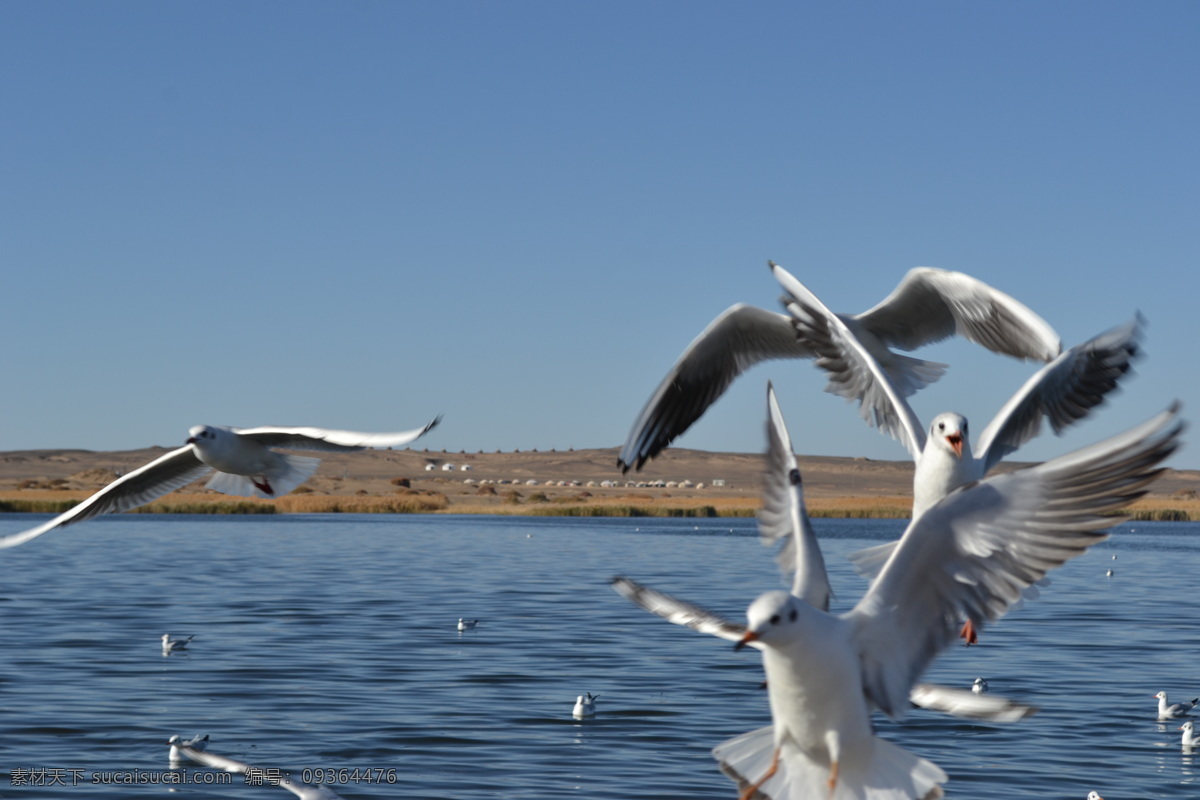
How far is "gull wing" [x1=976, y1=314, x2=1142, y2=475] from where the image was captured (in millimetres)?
7746

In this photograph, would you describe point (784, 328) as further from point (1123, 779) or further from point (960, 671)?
point (960, 671)

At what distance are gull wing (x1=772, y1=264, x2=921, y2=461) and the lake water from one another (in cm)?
455

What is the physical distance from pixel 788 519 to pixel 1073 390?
7.79 feet

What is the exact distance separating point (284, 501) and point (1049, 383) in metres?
65.4

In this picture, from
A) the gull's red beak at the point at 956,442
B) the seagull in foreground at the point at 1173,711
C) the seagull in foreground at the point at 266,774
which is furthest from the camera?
the seagull in foreground at the point at 1173,711

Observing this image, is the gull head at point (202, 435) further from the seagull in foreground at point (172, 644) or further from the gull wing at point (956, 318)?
the seagull in foreground at point (172, 644)

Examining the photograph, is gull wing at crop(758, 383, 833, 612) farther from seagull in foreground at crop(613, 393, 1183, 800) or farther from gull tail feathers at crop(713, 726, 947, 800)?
gull tail feathers at crop(713, 726, 947, 800)

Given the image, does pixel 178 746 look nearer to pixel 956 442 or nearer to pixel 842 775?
pixel 956 442

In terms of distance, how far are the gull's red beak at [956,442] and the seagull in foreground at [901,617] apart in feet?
5.71

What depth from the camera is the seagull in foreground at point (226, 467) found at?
9391 millimetres

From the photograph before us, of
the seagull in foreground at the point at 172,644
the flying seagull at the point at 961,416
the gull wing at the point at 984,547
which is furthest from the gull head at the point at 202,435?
the seagull in foreground at the point at 172,644

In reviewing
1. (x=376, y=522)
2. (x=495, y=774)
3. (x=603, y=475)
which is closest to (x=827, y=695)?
(x=495, y=774)

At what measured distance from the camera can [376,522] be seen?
200 ft

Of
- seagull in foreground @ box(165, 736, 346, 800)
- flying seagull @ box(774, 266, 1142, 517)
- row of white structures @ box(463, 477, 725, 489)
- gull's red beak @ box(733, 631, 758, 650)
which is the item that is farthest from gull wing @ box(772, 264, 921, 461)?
row of white structures @ box(463, 477, 725, 489)
